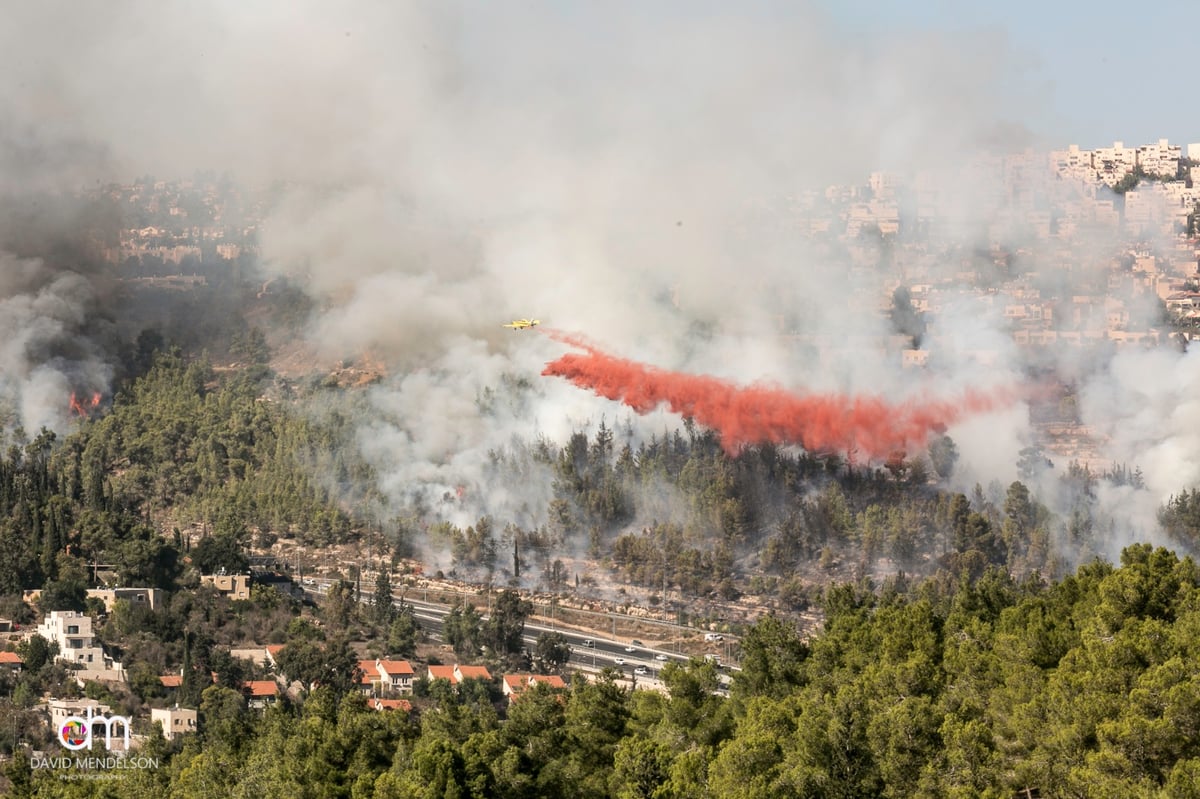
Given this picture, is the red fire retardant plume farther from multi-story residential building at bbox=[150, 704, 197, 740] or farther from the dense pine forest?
multi-story residential building at bbox=[150, 704, 197, 740]

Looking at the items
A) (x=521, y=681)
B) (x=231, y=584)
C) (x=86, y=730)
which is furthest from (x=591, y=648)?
(x=86, y=730)

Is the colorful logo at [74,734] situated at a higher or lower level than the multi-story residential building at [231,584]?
lower

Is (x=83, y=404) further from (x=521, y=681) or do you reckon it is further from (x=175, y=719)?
(x=175, y=719)

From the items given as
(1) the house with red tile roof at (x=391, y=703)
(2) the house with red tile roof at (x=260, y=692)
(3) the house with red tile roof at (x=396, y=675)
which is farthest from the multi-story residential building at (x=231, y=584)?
(1) the house with red tile roof at (x=391, y=703)

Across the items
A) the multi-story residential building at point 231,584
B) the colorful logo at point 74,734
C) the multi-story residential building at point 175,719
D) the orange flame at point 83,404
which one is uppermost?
the orange flame at point 83,404

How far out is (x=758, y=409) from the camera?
134625mm

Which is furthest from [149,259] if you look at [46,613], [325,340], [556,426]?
[46,613]

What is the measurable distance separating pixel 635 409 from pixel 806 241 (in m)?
34.2

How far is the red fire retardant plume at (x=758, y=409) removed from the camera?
134 metres

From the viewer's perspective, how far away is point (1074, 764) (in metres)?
62.0

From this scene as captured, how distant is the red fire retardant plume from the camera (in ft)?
440

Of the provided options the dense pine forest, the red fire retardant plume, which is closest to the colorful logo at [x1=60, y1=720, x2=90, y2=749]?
the dense pine forest

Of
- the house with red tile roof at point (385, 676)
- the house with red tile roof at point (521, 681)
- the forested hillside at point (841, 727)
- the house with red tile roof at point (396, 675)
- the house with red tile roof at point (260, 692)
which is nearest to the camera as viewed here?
the forested hillside at point (841, 727)

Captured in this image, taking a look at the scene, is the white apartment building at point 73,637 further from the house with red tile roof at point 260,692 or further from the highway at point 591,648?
the highway at point 591,648
